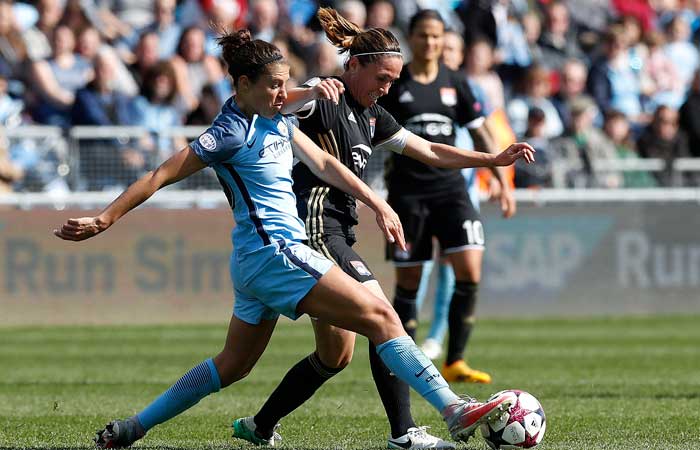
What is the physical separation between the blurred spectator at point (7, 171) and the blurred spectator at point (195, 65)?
98.4 inches

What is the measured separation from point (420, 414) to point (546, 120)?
412 inches

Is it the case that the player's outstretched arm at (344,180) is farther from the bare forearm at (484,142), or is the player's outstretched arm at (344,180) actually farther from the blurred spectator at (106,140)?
the blurred spectator at (106,140)

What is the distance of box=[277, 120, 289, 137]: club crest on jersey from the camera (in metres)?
6.54

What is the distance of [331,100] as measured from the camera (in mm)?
6730

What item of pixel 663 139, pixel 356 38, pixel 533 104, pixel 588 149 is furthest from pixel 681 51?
pixel 356 38

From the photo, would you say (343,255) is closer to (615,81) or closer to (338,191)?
(338,191)

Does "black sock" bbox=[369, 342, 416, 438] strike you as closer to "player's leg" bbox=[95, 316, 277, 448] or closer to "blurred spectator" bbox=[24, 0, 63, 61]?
"player's leg" bbox=[95, 316, 277, 448]

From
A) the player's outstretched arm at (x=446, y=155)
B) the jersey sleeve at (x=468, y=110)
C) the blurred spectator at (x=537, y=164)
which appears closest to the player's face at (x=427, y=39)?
the jersey sleeve at (x=468, y=110)

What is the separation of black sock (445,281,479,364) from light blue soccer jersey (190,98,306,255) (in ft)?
14.6

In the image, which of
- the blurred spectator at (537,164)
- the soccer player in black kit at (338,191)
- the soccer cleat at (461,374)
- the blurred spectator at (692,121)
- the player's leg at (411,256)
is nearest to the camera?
the soccer player in black kit at (338,191)

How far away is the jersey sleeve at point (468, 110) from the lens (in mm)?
10633

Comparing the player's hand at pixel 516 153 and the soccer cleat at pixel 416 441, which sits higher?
the player's hand at pixel 516 153

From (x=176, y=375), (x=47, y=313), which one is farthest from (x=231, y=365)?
(x=47, y=313)

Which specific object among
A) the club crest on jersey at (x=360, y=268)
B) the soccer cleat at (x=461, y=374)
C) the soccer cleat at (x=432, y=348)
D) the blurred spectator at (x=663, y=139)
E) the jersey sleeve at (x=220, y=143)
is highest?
the jersey sleeve at (x=220, y=143)
